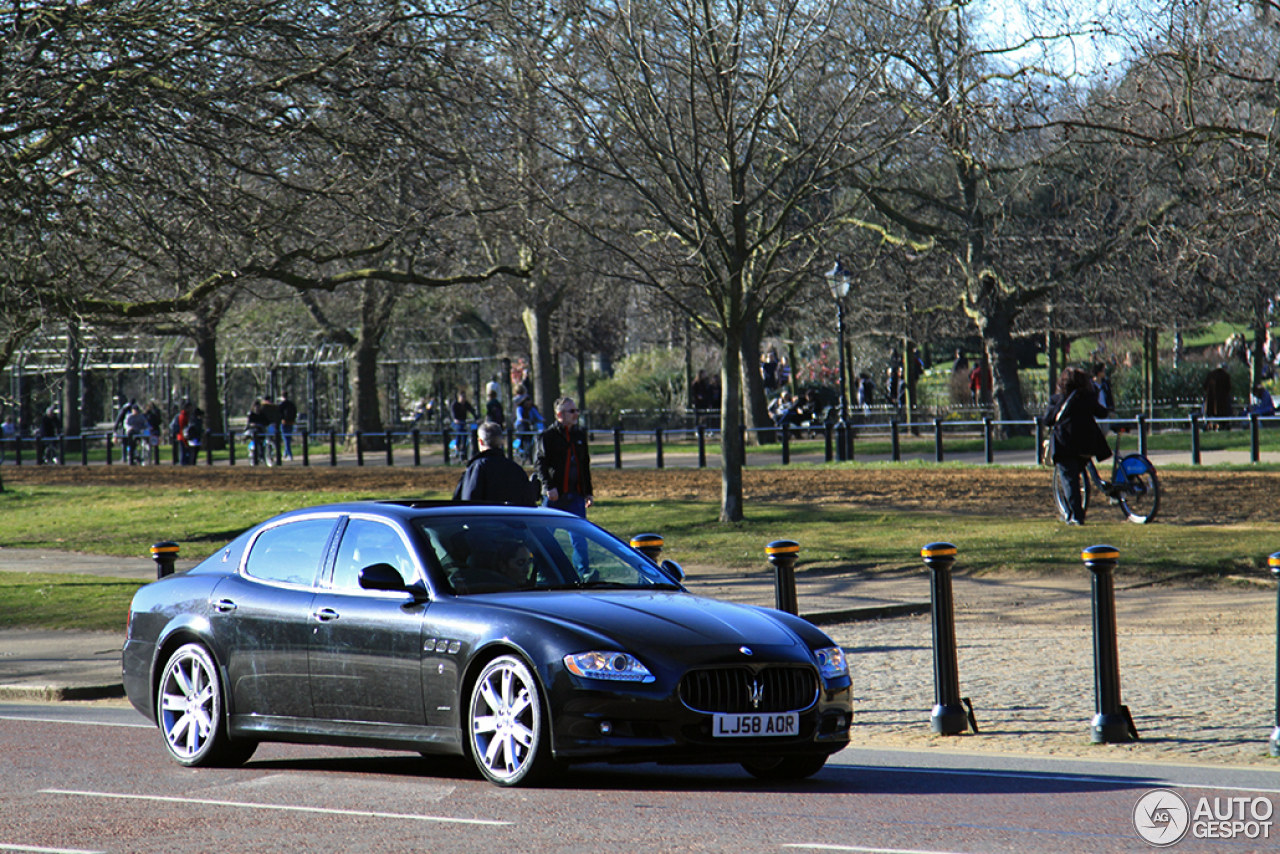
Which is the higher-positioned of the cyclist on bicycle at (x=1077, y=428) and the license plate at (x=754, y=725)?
the cyclist on bicycle at (x=1077, y=428)

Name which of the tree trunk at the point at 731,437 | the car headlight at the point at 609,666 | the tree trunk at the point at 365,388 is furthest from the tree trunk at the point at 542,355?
the car headlight at the point at 609,666

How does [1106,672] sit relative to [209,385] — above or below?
below

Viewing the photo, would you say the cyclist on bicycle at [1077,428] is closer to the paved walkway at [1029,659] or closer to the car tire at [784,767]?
the paved walkway at [1029,659]

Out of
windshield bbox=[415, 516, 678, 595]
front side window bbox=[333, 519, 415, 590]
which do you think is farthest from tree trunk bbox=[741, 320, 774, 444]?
front side window bbox=[333, 519, 415, 590]

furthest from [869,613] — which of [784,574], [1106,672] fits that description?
[1106,672]

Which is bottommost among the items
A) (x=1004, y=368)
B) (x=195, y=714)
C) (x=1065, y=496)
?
(x=195, y=714)

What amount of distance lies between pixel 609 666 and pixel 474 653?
0.72 m

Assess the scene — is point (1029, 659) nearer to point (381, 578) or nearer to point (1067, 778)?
point (1067, 778)

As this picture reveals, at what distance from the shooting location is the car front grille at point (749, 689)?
6926mm

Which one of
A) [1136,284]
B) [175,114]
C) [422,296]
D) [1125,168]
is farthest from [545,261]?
[422,296]

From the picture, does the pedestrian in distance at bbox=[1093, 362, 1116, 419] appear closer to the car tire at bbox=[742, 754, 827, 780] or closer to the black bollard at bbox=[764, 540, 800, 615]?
the black bollard at bbox=[764, 540, 800, 615]

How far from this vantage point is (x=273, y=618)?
814cm

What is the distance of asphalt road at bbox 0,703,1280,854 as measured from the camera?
5973mm

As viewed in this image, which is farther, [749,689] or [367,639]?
[367,639]
